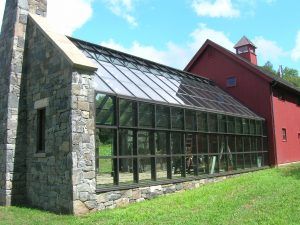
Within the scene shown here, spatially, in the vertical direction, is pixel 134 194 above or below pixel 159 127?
below

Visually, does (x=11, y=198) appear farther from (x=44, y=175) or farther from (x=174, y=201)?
(x=174, y=201)

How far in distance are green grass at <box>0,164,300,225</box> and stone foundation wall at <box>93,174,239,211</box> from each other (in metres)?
0.32

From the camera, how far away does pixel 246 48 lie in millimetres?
26953

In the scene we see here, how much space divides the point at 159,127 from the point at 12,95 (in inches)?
186

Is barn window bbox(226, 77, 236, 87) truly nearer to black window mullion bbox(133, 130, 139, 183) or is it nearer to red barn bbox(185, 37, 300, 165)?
red barn bbox(185, 37, 300, 165)

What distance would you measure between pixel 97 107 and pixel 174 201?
3365 millimetres

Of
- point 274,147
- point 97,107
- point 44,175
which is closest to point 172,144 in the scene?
point 97,107

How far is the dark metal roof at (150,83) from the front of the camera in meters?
11.7

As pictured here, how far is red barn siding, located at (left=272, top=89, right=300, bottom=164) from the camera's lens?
66.8 ft

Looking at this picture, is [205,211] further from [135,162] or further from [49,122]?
[49,122]

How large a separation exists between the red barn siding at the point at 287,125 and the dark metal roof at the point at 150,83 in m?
2.07

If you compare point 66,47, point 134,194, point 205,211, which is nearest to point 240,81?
point 134,194

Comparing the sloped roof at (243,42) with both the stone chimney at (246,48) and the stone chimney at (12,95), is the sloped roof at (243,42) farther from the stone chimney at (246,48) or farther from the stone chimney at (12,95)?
the stone chimney at (12,95)

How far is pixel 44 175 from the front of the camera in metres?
10.5
